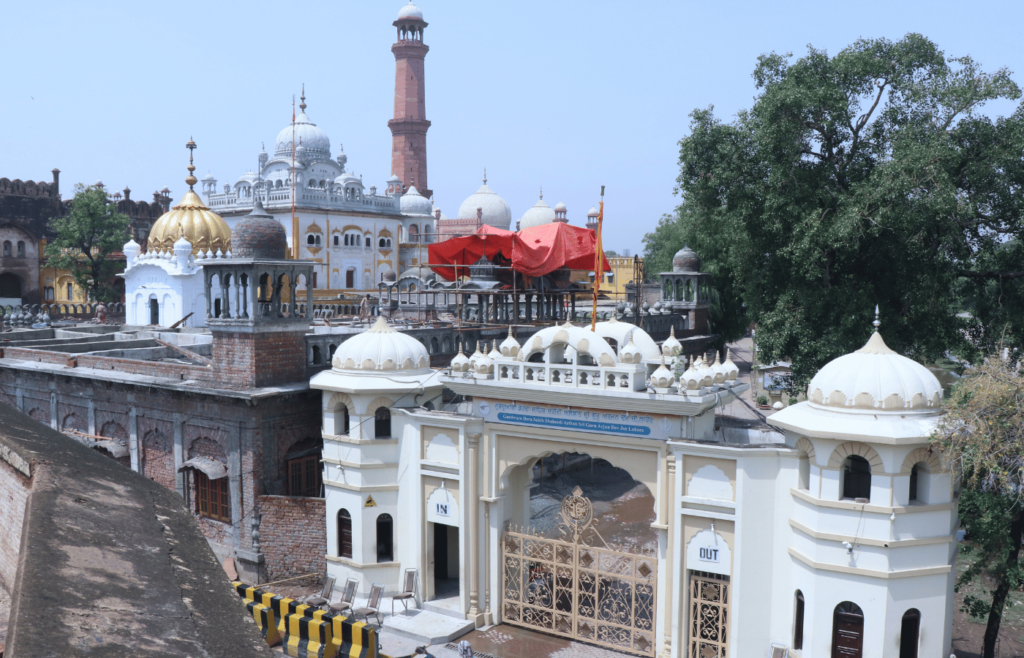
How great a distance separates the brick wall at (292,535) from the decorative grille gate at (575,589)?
402cm

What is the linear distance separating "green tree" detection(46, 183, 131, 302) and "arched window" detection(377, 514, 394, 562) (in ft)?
125

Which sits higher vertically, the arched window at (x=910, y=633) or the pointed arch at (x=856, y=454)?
the pointed arch at (x=856, y=454)

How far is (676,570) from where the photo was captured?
12.5m

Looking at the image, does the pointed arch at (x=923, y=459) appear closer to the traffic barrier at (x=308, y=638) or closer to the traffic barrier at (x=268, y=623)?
the traffic barrier at (x=308, y=638)

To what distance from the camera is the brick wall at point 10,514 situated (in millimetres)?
6688

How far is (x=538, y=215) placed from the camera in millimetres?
53375

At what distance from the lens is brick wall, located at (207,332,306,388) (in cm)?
1630

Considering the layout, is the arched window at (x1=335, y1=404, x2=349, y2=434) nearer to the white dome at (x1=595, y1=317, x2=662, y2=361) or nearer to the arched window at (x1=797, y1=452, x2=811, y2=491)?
the white dome at (x1=595, y1=317, x2=662, y2=361)

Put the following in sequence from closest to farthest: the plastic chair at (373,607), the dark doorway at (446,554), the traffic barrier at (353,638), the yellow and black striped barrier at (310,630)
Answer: the traffic barrier at (353,638)
the yellow and black striped barrier at (310,630)
the plastic chair at (373,607)
the dark doorway at (446,554)

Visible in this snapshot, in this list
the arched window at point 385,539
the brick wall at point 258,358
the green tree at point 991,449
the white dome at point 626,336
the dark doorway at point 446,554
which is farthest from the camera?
the brick wall at point 258,358

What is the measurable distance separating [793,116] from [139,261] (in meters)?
25.8

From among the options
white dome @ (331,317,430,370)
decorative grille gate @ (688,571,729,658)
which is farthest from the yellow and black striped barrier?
→ decorative grille gate @ (688,571,729,658)

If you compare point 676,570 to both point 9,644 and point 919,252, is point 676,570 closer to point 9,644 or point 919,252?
point 919,252

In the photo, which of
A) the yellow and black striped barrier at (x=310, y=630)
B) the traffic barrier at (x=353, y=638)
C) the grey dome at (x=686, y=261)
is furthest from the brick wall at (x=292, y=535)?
the grey dome at (x=686, y=261)
